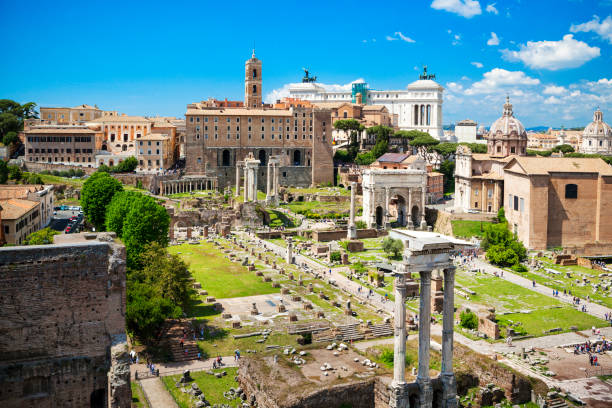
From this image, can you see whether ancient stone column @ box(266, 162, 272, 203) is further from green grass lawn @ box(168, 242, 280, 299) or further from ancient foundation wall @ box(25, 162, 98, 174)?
ancient foundation wall @ box(25, 162, 98, 174)

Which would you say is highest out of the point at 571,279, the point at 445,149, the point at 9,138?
Result: the point at 9,138

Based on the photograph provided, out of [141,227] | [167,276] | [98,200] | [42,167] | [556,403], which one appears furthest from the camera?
[42,167]

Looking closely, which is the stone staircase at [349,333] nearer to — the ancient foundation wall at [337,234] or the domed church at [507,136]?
the ancient foundation wall at [337,234]

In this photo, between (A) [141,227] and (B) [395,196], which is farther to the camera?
(B) [395,196]

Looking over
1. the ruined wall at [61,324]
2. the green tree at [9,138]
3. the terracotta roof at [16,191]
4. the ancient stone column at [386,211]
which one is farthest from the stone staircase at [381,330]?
the green tree at [9,138]

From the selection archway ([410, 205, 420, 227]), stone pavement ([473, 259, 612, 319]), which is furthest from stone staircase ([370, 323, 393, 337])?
archway ([410, 205, 420, 227])

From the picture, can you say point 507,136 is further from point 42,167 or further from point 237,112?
point 42,167

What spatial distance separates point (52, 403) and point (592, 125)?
418 ft

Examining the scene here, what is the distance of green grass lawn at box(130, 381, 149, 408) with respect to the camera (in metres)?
25.9

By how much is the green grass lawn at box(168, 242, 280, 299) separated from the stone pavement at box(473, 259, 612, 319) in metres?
19.8

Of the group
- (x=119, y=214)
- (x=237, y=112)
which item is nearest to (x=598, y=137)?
(x=237, y=112)

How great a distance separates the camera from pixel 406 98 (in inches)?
5591

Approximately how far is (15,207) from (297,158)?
61.1m

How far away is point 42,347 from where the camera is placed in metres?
22.4
